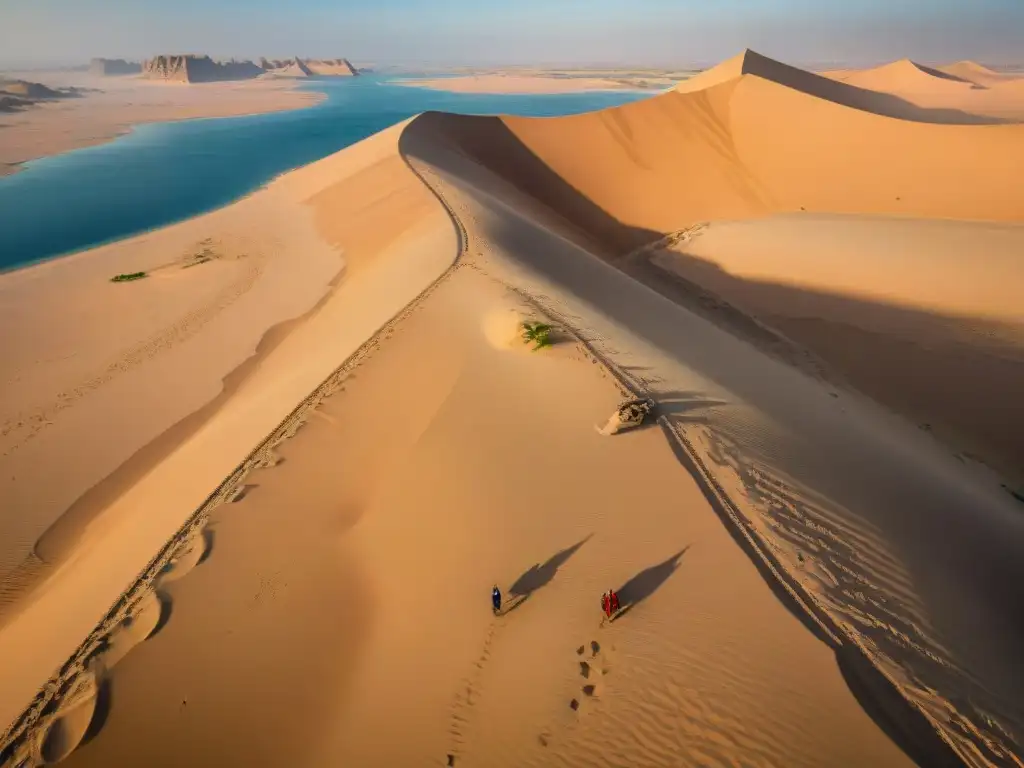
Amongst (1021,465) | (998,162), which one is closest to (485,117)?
(998,162)

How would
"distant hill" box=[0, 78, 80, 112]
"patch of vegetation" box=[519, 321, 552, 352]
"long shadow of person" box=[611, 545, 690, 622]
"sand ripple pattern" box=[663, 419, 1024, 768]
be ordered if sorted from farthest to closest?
"distant hill" box=[0, 78, 80, 112]
"patch of vegetation" box=[519, 321, 552, 352]
"long shadow of person" box=[611, 545, 690, 622]
"sand ripple pattern" box=[663, 419, 1024, 768]

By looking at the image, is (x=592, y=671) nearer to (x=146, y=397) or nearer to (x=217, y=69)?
(x=146, y=397)

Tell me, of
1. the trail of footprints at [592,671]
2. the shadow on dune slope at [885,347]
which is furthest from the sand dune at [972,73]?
the trail of footprints at [592,671]

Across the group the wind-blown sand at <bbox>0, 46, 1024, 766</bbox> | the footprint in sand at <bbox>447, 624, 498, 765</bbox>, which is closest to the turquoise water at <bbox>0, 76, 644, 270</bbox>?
the wind-blown sand at <bbox>0, 46, 1024, 766</bbox>

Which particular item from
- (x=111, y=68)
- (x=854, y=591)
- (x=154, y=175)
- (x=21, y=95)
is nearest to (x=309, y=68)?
(x=111, y=68)

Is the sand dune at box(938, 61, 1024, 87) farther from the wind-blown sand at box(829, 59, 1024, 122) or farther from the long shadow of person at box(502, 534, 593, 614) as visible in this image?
the long shadow of person at box(502, 534, 593, 614)

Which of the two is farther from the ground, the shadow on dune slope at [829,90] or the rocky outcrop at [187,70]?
the rocky outcrop at [187,70]

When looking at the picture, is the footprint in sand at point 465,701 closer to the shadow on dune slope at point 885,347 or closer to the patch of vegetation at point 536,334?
the patch of vegetation at point 536,334
